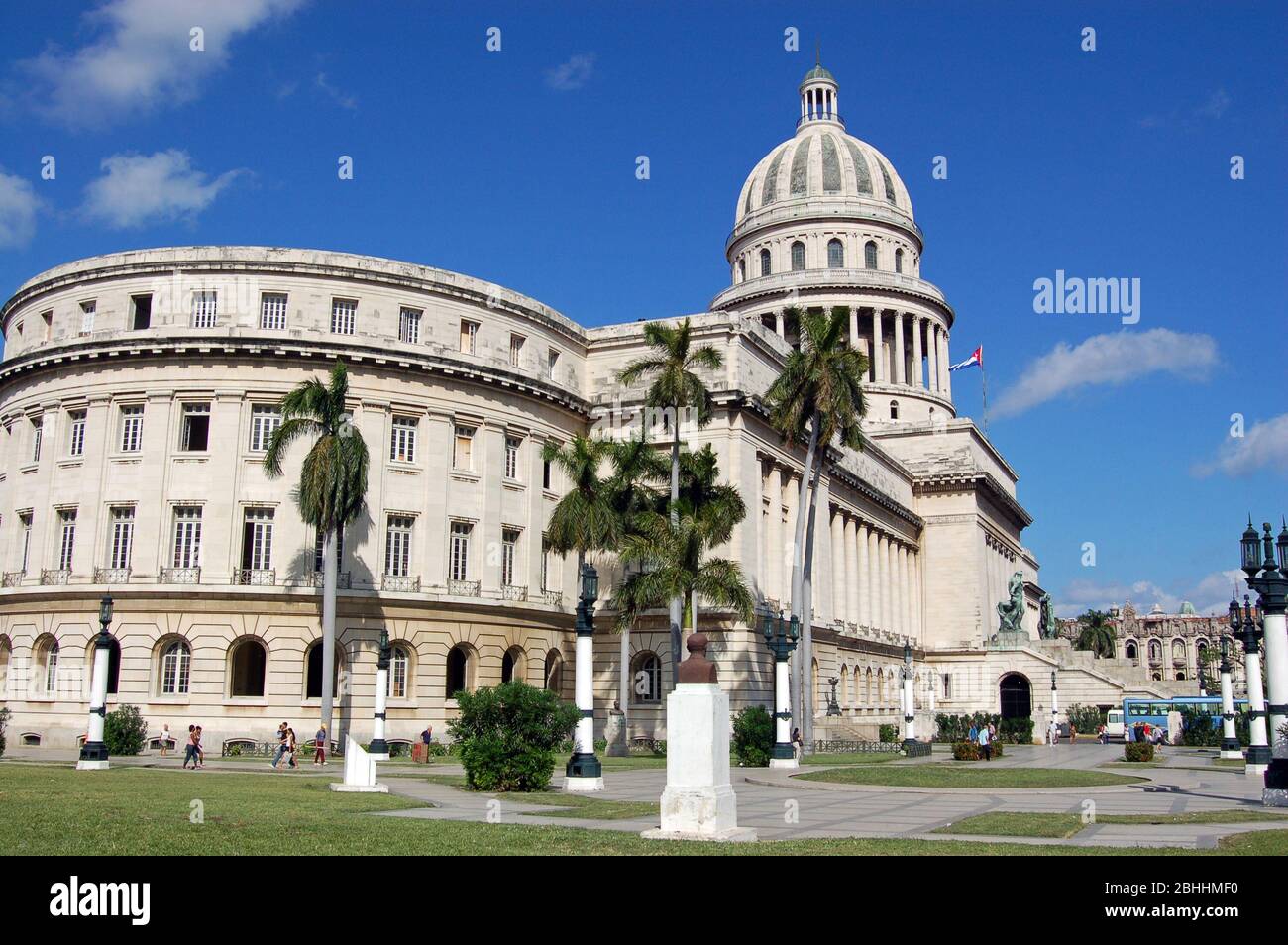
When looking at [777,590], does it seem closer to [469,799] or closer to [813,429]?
[813,429]

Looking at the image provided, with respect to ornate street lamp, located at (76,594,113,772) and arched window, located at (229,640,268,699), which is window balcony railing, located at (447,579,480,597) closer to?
arched window, located at (229,640,268,699)

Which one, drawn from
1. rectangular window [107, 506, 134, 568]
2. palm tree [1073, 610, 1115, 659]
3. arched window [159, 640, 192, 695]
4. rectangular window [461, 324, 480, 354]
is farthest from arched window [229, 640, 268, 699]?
palm tree [1073, 610, 1115, 659]

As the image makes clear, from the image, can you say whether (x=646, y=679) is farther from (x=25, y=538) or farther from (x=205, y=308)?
(x=25, y=538)

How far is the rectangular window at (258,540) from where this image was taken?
1836 inches

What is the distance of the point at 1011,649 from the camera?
3295 inches

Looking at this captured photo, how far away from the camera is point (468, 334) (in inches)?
2088

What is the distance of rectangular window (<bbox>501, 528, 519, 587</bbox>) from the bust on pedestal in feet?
121

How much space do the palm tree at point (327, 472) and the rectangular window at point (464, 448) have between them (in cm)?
799

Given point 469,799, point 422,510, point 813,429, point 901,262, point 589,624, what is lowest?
point 469,799

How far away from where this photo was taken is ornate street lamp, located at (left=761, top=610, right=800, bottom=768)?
3972 cm

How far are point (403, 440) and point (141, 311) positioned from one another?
39.0 feet
